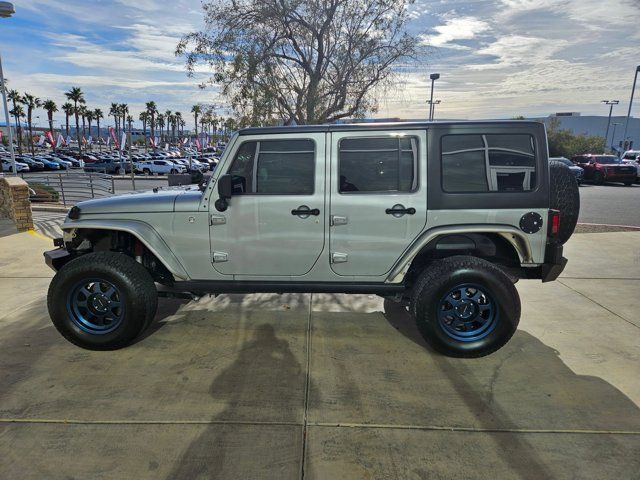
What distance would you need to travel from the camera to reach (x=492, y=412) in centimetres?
290

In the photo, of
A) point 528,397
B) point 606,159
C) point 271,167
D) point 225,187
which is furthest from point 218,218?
point 606,159

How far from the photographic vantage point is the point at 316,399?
Result: 9.97ft

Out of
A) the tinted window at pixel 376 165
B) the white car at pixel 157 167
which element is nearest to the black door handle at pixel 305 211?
the tinted window at pixel 376 165

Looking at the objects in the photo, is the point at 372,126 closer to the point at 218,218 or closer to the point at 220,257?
the point at 218,218

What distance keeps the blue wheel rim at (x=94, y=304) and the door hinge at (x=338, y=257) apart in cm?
191

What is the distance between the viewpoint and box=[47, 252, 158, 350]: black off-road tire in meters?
3.62

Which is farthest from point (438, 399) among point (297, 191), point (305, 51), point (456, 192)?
point (305, 51)

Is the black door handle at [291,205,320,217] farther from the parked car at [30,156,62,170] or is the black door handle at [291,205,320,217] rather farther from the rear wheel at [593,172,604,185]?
the parked car at [30,156,62,170]

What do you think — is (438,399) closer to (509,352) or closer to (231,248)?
(509,352)

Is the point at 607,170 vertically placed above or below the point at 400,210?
above

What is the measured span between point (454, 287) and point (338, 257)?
1.01 meters

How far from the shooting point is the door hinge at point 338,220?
3551 millimetres

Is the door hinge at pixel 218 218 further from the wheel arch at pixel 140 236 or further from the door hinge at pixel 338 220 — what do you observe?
the door hinge at pixel 338 220

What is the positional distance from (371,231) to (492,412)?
1.62 m
